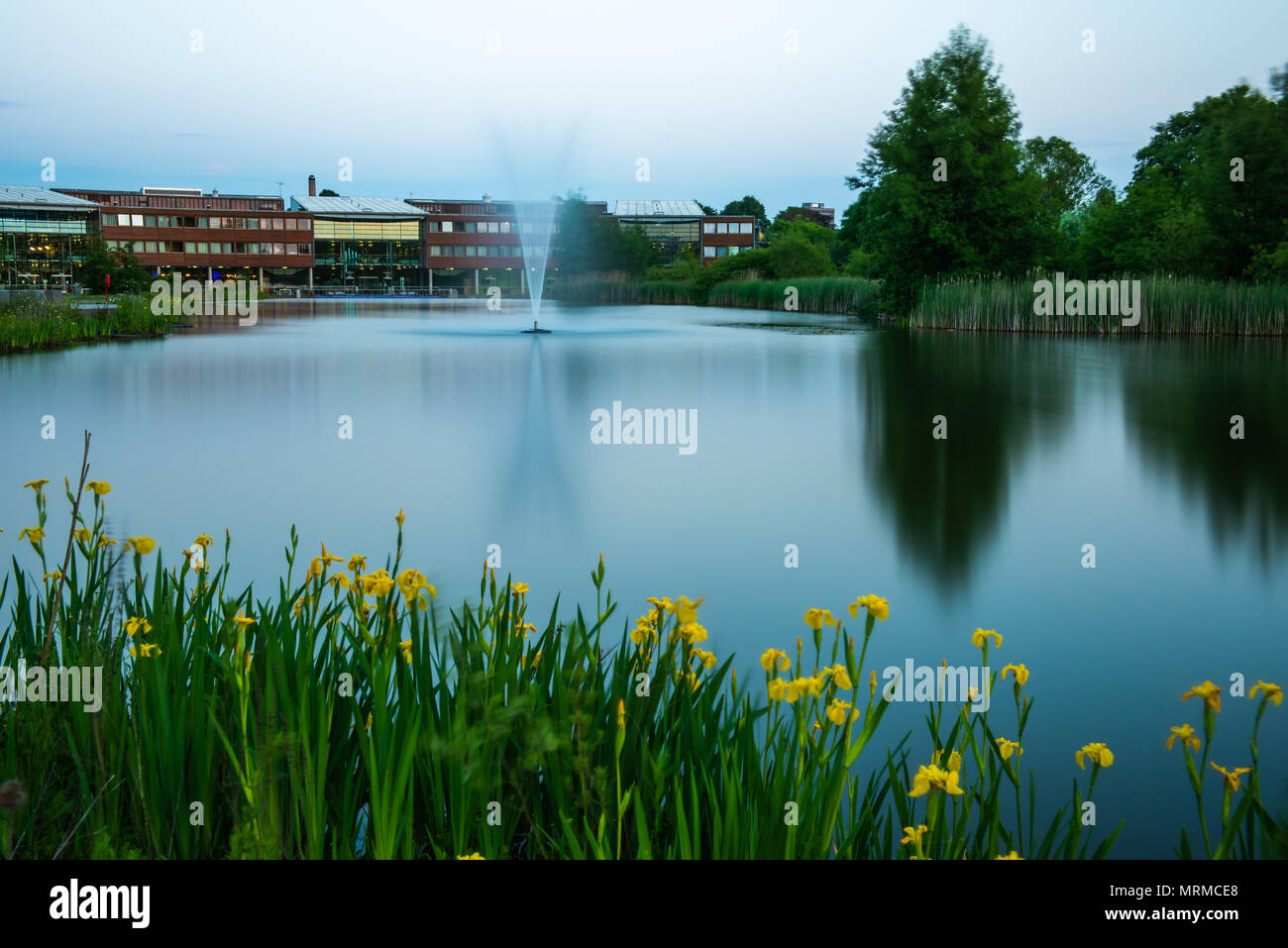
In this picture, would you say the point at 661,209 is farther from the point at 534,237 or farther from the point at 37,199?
the point at 534,237

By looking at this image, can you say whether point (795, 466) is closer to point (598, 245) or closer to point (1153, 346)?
point (1153, 346)

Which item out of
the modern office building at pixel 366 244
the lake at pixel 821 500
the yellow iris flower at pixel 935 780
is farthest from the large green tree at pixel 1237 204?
the modern office building at pixel 366 244

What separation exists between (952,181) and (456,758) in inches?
1438

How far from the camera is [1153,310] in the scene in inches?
1105

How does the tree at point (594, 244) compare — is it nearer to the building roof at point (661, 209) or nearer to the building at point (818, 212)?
the building roof at point (661, 209)

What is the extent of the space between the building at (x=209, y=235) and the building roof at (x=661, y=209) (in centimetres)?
2791

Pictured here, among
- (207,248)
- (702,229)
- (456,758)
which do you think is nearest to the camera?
(456,758)

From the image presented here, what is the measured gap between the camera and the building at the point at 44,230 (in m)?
71.8

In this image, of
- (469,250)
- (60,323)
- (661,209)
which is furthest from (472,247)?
(60,323)

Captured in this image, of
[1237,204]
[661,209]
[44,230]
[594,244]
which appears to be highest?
[661,209]

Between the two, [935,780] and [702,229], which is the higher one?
[702,229]

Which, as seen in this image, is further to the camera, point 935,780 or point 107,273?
point 107,273

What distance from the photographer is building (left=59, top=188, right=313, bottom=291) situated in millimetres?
90312
